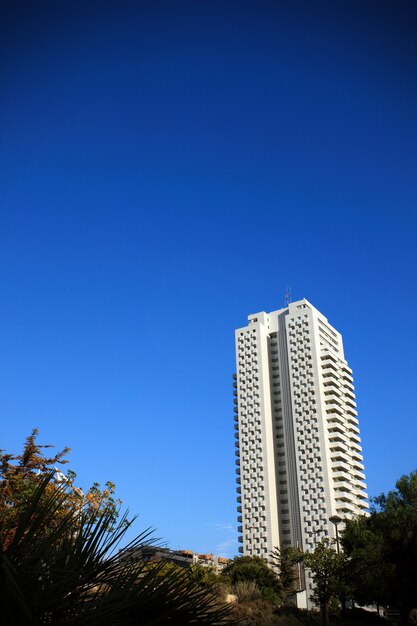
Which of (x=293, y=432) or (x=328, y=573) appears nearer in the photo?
(x=328, y=573)

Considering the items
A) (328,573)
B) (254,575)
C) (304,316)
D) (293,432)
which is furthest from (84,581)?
(304,316)

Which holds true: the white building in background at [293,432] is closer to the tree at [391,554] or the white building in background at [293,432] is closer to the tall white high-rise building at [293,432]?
the tall white high-rise building at [293,432]

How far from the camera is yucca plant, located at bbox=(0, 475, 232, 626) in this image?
140 inches

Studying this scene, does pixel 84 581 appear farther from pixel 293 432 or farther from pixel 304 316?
pixel 304 316

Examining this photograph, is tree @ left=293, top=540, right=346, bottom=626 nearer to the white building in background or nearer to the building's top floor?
the white building in background

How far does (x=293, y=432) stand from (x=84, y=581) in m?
117

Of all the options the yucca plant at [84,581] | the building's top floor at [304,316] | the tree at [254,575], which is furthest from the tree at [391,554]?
the building's top floor at [304,316]

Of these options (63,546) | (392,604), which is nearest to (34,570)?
(63,546)

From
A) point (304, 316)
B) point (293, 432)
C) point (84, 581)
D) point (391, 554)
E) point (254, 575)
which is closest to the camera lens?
point (84, 581)

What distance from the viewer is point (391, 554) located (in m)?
31.6

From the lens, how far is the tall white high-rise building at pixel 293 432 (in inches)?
4257

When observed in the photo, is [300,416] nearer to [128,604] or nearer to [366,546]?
[366,546]

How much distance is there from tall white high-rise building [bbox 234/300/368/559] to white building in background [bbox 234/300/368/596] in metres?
0.19

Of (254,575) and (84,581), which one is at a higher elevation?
(254,575)
